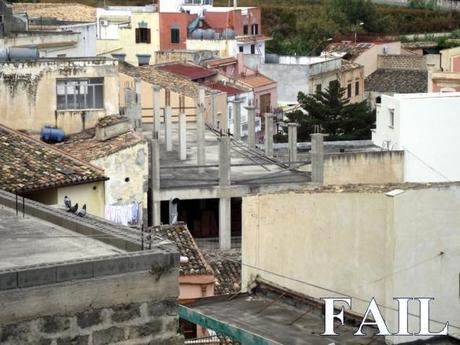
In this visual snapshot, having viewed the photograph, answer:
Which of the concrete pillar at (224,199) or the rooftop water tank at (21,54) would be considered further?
the rooftop water tank at (21,54)

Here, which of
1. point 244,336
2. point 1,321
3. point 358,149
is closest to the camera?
point 1,321

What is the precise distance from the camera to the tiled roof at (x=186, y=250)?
23.5 metres

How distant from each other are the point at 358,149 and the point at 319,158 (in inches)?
274

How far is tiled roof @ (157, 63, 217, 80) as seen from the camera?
5009cm

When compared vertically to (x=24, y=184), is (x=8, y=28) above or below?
above

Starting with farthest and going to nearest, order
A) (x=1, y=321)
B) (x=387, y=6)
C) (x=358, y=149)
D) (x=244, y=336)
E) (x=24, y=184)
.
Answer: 1. (x=387, y=6)
2. (x=358, y=149)
3. (x=24, y=184)
4. (x=244, y=336)
5. (x=1, y=321)

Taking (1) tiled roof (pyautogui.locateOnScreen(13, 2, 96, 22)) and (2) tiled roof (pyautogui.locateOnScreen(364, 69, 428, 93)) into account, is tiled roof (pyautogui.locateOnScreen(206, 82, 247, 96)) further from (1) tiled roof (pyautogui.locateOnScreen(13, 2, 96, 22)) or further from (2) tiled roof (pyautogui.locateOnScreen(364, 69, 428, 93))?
(2) tiled roof (pyautogui.locateOnScreen(364, 69, 428, 93))

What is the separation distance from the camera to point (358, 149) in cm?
4006

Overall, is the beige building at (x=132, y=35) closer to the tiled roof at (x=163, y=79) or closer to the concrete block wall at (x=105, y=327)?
the tiled roof at (x=163, y=79)

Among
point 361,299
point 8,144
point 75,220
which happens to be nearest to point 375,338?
point 361,299

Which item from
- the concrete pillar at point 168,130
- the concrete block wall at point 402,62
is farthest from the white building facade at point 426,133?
the concrete block wall at point 402,62

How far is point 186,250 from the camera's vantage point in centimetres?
2416

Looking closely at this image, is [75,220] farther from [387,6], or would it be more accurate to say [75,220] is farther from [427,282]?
[387,6]

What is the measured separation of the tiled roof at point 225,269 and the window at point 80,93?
4585 millimetres
